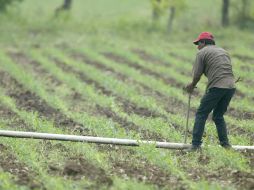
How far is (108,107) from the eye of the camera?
17.1m

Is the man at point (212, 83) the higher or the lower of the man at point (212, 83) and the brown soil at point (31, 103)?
the higher

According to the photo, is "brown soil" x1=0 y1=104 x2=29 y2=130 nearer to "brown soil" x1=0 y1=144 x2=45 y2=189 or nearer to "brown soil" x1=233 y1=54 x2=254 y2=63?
"brown soil" x1=0 y1=144 x2=45 y2=189

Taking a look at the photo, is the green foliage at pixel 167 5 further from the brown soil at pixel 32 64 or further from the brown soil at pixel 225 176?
the brown soil at pixel 225 176

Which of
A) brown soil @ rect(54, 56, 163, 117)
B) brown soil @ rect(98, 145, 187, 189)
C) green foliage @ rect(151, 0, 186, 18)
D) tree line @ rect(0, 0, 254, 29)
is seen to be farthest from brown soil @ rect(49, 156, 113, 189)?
tree line @ rect(0, 0, 254, 29)

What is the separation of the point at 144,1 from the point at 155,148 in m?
31.1

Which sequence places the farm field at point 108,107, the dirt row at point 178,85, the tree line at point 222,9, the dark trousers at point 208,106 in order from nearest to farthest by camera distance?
the farm field at point 108,107 → the dark trousers at point 208,106 → the dirt row at point 178,85 → the tree line at point 222,9

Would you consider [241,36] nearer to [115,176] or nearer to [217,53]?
[217,53]

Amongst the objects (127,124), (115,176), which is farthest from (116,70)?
(115,176)

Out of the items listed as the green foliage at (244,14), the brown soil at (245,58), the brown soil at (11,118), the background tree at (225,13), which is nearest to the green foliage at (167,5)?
the background tree at (225,13)

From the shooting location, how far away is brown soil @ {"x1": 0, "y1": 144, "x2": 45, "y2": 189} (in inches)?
415

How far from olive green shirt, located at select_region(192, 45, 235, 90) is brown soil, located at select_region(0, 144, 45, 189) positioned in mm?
3546

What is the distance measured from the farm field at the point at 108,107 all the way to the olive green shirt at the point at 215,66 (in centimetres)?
117

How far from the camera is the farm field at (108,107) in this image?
1112 cm

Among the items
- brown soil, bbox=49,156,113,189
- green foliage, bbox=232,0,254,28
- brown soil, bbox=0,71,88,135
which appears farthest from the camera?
green foliage, bbox=232,0,254,28
